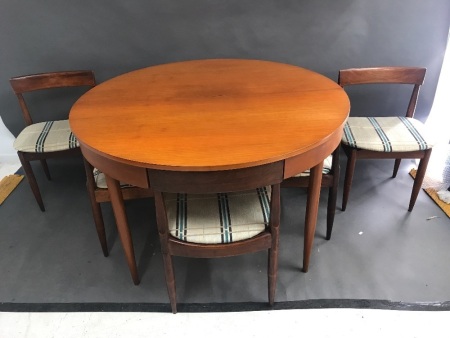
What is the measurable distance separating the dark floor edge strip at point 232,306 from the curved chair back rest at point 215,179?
68cm

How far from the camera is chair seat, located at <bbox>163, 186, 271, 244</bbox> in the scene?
117 centimetres

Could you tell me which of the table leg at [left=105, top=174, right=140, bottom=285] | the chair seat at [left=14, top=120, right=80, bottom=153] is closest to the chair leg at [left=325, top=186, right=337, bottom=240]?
the table leg at [left=105, top=174, right=140, bottom=285]

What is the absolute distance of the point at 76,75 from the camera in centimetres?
189

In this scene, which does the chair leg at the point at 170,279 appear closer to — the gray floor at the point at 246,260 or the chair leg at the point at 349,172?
the gray floor at the point at 246,260

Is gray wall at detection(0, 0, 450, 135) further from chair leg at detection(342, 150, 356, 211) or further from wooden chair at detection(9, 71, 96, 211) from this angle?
chair leg at detection(342, 150, 356, 211)

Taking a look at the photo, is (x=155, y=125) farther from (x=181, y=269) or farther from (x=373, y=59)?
(x=373, y=59)

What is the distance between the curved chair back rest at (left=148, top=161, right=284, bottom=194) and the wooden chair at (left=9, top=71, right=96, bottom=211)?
3.38 ft

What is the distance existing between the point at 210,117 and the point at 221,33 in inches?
38.7

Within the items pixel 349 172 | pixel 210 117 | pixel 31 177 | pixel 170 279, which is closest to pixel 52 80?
pixel 31 177

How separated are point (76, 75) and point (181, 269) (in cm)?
123

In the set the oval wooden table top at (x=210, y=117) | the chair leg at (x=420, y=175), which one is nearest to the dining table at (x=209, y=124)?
the oval wooden table top at (x=210, y=117)

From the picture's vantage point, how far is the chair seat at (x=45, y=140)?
179cm

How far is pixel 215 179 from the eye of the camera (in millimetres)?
991

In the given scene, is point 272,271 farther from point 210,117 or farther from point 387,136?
point 387,136
